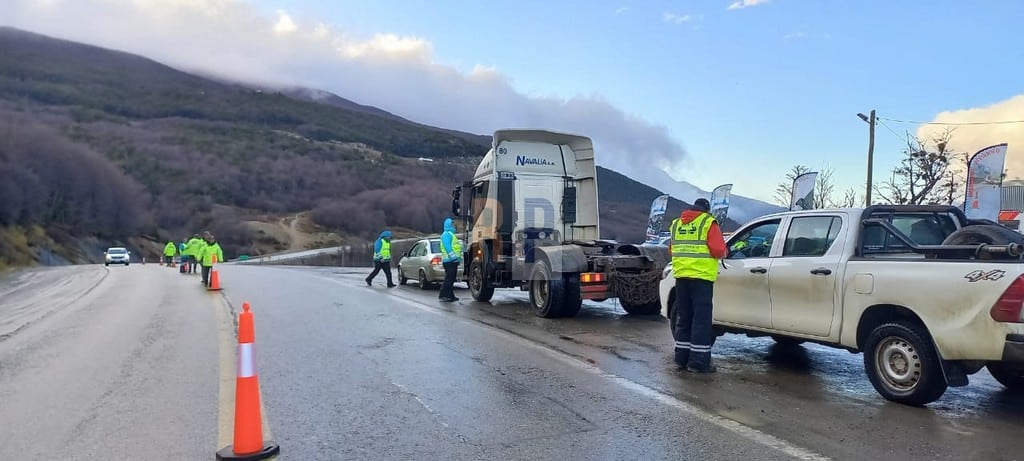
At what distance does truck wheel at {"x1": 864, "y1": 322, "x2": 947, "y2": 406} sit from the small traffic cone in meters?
4.74

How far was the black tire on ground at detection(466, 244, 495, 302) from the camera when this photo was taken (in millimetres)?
13695

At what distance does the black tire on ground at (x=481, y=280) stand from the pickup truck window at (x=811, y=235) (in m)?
7.47

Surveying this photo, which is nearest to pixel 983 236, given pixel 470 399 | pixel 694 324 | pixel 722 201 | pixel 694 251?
pixel 694 251

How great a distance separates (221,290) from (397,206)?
93146mm

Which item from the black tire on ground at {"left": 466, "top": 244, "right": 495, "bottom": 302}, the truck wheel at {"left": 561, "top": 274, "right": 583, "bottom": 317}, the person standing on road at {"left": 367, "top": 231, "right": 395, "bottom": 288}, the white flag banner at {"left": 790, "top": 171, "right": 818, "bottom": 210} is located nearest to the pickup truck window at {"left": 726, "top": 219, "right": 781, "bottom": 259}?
the truck wheel at {"left": 561, "top": 274, "right": 583, "bottom": 317}

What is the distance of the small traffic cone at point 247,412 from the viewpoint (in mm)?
4262

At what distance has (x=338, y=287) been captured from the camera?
18.1 m

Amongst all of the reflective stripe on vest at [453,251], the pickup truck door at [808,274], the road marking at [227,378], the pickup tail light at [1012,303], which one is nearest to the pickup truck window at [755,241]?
the pickup truck door at [808,274]

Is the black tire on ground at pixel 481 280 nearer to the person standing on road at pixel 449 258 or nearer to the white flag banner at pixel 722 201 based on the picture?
the person standing on road at pixel 449 258

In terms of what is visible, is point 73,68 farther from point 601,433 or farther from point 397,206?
point 601,433

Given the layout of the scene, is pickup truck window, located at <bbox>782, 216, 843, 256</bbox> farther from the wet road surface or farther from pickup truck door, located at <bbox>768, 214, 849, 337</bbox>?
the wet road surface

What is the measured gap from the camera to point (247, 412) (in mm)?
4270

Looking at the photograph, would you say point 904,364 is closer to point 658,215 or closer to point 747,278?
point 747,278

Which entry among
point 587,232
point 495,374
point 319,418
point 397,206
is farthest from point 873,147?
point 397,206
